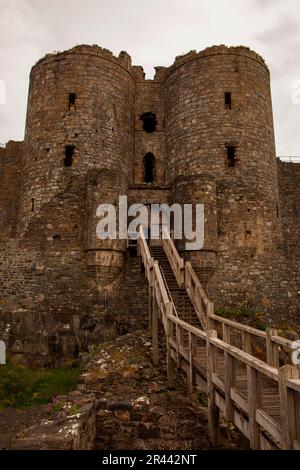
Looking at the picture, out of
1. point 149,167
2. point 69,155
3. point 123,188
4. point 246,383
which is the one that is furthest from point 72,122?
point 246,383

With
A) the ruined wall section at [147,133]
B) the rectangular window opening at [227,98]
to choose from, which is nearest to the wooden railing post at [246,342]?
the ruined wall section at [147,133]

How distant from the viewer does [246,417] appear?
18.8 feet

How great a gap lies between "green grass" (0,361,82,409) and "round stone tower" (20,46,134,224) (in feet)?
19.8

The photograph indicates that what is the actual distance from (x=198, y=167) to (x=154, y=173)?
2.65 metres

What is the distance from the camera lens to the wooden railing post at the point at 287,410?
425 cm

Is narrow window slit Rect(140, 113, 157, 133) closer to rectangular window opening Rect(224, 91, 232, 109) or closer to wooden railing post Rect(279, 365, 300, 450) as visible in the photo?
rectangular window opening Rect(224, 91, 232, 109)

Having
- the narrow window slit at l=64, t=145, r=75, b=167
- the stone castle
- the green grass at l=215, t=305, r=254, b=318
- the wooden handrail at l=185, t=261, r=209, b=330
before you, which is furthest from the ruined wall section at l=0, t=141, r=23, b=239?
the green grass at l=215, t=305, r=254, b=318

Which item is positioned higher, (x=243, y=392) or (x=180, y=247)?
(x=180, y=247)

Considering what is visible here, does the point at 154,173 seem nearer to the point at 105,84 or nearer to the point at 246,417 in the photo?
the point at 105,84

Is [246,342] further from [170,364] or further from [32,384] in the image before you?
[32,384]

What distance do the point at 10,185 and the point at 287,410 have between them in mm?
15771

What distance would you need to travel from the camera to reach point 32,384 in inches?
453

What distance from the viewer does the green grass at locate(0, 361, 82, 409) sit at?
10.5 meters

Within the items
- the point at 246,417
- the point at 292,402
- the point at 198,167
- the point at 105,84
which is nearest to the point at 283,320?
the point at 198,167
